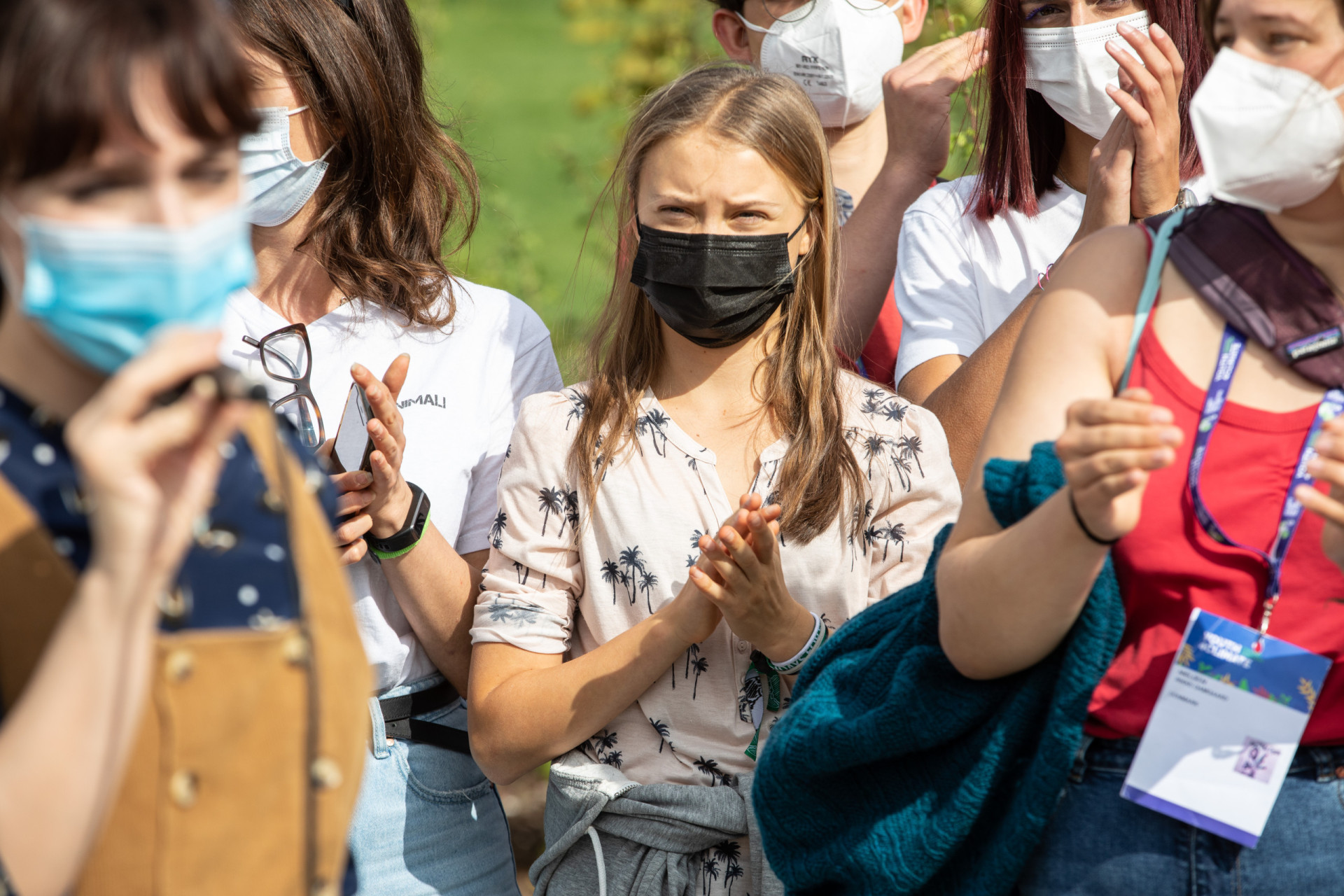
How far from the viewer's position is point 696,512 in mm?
2439

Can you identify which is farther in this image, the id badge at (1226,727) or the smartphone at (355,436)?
the smartphone at (355,436)

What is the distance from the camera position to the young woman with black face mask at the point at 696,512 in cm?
227

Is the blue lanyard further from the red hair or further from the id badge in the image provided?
the red hair

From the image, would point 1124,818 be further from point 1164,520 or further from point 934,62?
point 934,62

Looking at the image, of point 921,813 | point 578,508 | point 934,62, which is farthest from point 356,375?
point 934,62

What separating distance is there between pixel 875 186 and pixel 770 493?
1.22 metres

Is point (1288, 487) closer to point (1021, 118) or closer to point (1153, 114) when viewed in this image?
point (1153, 114)

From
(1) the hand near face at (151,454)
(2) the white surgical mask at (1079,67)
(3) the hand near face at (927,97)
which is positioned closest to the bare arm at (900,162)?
(3) the hand near face at (927,97)

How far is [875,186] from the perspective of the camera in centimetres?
331

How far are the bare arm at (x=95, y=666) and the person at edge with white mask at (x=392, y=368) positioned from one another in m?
1.07

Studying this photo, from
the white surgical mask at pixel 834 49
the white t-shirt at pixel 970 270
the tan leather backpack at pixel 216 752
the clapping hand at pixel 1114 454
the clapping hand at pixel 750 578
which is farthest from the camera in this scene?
the white surgical mask at pixel 834 49

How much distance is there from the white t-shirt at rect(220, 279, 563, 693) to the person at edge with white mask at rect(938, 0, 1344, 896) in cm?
121

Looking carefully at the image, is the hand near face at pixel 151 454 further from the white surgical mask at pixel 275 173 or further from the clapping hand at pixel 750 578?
the white surgical mask at pixel 275 173

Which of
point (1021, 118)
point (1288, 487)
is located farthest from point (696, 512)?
point (1021, 118)
